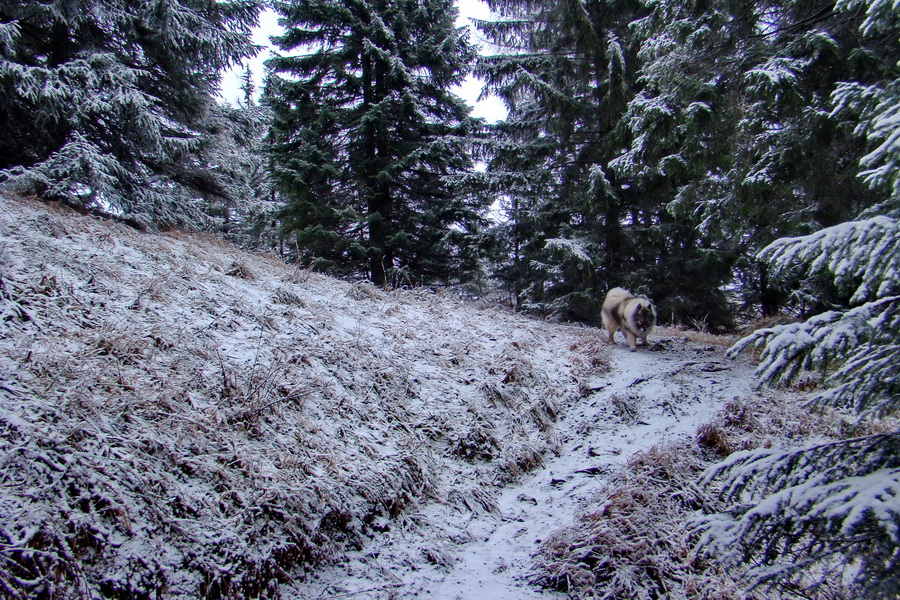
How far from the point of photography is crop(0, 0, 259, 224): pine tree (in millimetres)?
8000

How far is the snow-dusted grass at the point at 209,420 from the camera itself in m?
2.38

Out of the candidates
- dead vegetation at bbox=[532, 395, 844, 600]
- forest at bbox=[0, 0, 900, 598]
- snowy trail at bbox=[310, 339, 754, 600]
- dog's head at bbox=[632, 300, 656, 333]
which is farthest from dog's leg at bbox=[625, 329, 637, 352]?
dead vegetation at bbox=[532, 395, 844, 600]

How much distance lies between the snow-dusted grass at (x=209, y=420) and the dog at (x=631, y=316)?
269 cm

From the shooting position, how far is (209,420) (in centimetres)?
329

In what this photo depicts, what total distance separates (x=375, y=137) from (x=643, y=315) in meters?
10.4

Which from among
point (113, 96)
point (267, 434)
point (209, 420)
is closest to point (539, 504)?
point (267, 434)

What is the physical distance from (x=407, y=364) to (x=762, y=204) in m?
6.20

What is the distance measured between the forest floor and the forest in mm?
1842

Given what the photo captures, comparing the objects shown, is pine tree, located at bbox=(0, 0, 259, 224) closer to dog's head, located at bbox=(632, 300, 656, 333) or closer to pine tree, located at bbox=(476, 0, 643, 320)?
pine tree, located at bbox=(476, 0, 643, 320)

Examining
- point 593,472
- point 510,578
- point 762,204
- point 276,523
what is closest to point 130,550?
point 276,523

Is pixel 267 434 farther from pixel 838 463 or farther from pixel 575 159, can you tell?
pixel 575 159

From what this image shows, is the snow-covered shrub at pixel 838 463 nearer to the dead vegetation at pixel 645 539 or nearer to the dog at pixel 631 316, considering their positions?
the dead vegetation at pixel 645 539

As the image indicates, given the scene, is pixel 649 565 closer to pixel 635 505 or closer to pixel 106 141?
pixel 635 505

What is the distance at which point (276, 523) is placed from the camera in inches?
111
